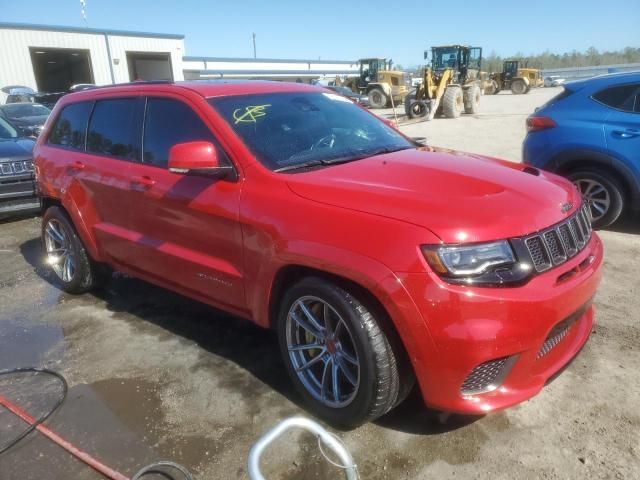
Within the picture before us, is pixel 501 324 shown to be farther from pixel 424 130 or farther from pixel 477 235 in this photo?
pixel 424 130

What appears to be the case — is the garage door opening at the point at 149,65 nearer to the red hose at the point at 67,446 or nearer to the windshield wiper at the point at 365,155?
the windshield wiper at the point at 365,155

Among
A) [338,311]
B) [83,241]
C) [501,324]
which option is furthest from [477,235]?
[83,241]

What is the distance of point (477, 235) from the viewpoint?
6.95ft

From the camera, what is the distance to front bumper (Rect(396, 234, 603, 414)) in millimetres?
2061

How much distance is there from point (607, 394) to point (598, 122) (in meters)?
3.51

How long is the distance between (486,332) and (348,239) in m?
0.72

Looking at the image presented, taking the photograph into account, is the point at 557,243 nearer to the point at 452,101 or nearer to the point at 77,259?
the point at 77,259

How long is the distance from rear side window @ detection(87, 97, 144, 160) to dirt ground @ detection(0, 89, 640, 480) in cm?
134

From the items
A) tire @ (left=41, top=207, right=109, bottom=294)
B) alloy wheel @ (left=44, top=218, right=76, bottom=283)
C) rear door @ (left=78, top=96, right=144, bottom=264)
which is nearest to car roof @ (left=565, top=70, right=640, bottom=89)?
rear door @ (left=78, top=96, right=144, bottom=264)

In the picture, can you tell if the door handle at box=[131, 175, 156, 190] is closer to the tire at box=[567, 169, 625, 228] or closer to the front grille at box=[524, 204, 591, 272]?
the front grille at box=[524, 204, 591, 272]

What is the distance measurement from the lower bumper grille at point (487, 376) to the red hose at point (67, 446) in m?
1.64

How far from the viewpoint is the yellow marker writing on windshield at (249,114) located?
306 cm

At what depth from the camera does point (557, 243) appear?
7.69 ft

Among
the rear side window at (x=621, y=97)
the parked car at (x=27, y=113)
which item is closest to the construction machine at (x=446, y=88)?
the parked car at (x=27, y=113)
